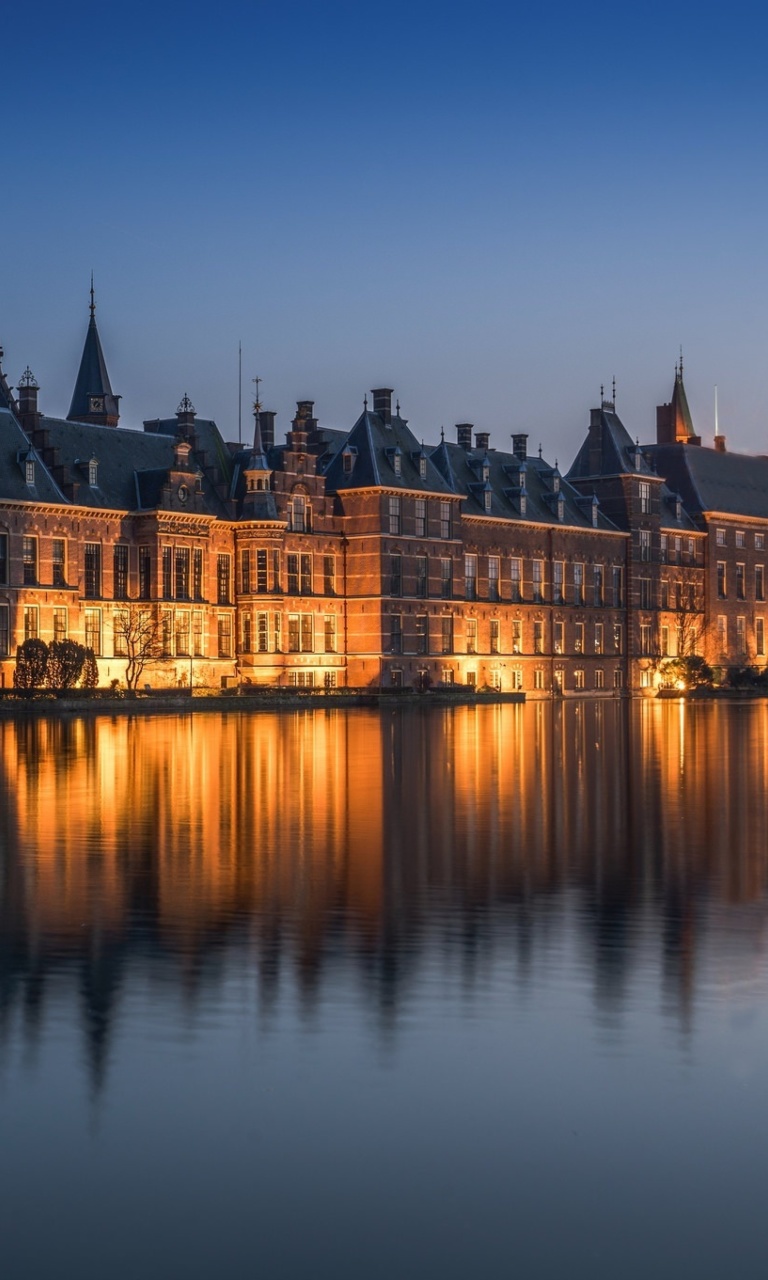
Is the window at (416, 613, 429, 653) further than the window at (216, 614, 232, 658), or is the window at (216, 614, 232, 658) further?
the window at (416, 613, 429, 653)

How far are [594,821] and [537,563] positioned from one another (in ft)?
263

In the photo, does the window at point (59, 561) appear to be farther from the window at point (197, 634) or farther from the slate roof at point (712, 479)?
the slate roof at point (712, 479)

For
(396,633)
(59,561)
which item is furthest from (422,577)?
(59,561)

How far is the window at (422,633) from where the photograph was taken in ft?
304

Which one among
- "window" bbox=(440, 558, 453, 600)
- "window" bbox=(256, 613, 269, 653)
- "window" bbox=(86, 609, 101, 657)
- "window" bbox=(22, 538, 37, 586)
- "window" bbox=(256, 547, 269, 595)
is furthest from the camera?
"window" bbox=(440, 558, 453, 600)

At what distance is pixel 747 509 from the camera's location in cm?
12394

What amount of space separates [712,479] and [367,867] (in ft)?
355

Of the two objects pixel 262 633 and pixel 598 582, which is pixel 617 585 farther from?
pixel 262 633

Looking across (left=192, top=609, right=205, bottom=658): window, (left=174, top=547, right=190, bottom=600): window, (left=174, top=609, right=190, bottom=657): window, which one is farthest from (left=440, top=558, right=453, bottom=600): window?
(left=174, top=609, right=190, bottom=657): window

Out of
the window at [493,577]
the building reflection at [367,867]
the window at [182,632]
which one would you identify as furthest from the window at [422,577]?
the building reflection at [367,867]

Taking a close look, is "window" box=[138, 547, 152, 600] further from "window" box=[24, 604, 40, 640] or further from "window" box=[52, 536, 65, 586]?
"window" box=[24, 604, 40, 640]

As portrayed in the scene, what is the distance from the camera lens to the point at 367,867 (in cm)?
1828

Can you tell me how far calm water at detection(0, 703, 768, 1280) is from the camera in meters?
7.44

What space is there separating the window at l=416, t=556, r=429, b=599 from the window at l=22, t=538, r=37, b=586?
2358 centimetres
